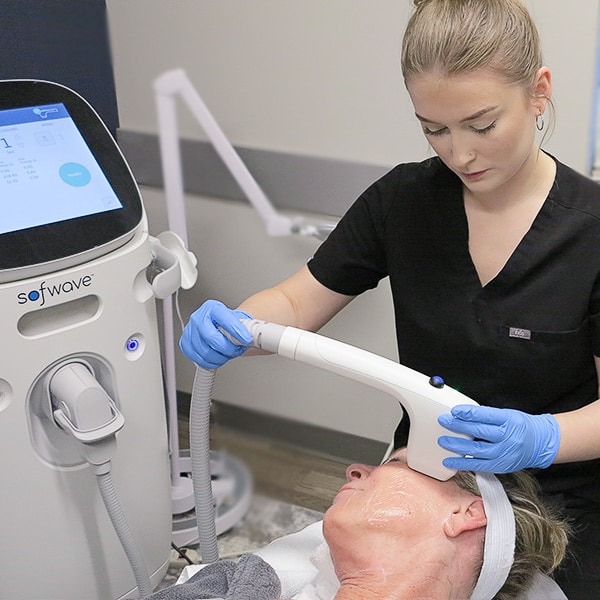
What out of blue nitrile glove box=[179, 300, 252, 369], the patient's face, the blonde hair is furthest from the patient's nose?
the blonde hair

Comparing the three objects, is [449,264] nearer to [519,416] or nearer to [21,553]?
[519,416]

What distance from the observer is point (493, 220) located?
138cm

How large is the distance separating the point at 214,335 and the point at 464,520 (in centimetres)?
46

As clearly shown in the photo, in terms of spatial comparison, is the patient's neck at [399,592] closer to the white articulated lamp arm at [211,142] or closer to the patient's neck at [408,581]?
the patient's neck at [408,581]

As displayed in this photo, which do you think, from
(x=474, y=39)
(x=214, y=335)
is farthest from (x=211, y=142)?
(x=474, y=39)

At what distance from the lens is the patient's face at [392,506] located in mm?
1167

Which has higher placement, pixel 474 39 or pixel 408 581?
pixel 474 39

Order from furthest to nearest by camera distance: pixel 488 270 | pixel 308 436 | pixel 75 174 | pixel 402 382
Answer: pixel 308 436 < pixel 75 174 < pixel 488 270 < pixel 402 382

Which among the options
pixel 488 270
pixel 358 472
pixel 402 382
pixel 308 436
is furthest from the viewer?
pixel 308 436

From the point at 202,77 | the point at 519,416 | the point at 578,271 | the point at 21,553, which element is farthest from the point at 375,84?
the point at 21,553

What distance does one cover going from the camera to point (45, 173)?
147cm

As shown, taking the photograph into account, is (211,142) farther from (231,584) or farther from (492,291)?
(231,584)

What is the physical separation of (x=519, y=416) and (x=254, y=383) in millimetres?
1184

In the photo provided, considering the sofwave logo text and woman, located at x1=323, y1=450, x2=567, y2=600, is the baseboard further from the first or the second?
woman, located at x1=323, y1=450, x2=567, y2=600
